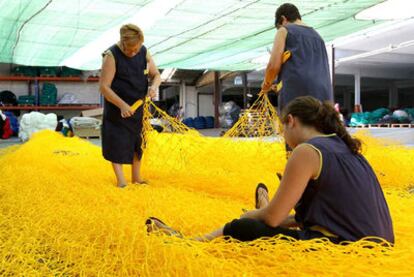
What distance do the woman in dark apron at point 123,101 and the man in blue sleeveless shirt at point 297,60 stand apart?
34.0 inches

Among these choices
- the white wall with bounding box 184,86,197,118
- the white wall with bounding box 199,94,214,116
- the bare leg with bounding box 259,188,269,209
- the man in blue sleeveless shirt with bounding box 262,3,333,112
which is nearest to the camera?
the bare leg with bounding box 259,188,269,209

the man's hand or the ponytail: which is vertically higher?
the man's hand

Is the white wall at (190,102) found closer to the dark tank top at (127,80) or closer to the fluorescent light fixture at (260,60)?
the fluorescent light fixture at (260,60)

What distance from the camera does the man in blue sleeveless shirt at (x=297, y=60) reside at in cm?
251

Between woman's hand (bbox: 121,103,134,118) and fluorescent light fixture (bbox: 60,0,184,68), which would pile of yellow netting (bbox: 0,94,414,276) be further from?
fluorescent light fixture (bbox: 60,0,184,68)

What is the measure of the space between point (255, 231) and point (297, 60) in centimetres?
140

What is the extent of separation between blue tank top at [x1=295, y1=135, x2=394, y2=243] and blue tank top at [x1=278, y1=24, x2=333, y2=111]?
4.03ft

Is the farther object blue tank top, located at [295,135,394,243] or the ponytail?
the ponytail

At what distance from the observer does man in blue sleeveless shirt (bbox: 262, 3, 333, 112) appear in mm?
2508

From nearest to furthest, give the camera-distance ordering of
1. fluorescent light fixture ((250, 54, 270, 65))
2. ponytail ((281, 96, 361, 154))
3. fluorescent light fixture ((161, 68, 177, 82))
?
ponytail ((281, 96, 361, 154)) → fluorescent light fixture ((250, 54, 270, 65)) → fluorescent light fixture ((161, 68, 177, 82))

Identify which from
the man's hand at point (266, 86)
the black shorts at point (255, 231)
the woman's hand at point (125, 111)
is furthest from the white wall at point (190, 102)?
the black shorts at point (255, 231)

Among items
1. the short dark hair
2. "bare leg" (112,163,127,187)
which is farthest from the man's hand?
"bare leg" (112,163,127,187)

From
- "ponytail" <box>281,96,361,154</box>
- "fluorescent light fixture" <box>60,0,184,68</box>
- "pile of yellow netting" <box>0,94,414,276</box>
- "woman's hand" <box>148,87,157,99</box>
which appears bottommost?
"pile of yellow netting" <box>0,94,414,276</box>

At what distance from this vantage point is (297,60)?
8.29 feet
